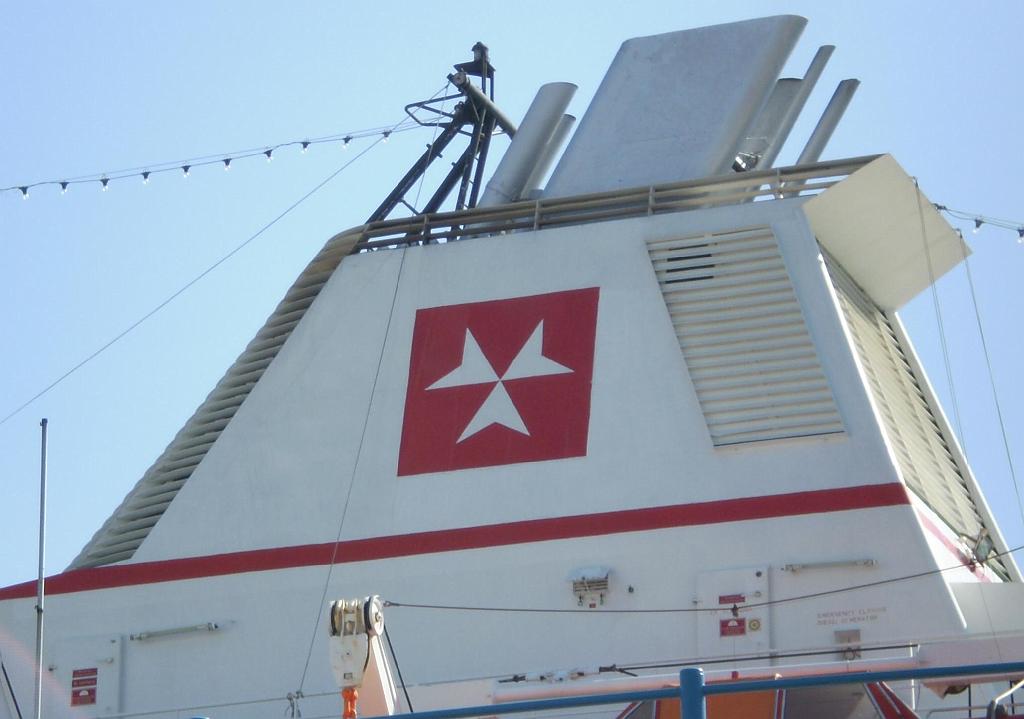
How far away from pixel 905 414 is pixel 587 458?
3.05 metres

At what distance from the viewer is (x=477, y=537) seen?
45.5 feet

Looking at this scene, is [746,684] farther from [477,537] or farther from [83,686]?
[83,686]

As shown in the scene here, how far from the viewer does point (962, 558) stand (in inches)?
542

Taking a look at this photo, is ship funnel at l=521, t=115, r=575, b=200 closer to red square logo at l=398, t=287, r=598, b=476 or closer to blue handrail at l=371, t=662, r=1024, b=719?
red square logo at l=398, t=287, r=598, b=476

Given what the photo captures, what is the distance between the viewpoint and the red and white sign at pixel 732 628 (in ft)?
41.9

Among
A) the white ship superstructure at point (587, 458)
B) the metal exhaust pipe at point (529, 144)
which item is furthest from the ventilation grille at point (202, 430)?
the metal exhaust pipe at point (529, 144)

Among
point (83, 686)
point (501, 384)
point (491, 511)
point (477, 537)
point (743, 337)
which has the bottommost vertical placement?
point (83, 686)

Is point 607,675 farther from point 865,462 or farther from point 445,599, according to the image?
point 865,462

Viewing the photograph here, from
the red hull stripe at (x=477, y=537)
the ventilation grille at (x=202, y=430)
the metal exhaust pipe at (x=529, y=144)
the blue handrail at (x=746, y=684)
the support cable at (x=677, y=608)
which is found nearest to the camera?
the blue handrail at (x=746, y=684)

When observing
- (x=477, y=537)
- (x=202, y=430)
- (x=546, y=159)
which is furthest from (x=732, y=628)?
(x=546, y=159)

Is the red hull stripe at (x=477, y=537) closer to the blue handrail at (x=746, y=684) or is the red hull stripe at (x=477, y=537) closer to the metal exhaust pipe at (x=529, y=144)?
the metal exhaust pipe at (x=529, y=144)

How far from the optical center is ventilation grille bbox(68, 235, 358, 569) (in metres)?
15.2

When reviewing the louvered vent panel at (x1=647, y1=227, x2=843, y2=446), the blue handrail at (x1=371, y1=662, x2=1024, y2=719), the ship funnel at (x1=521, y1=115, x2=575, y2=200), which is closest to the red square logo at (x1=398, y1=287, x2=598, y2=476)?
the louvered vent panel at (x1=647, y1=227, x2=843, y2=446)

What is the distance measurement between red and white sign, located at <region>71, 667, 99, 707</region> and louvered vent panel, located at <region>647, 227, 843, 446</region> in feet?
17.9
